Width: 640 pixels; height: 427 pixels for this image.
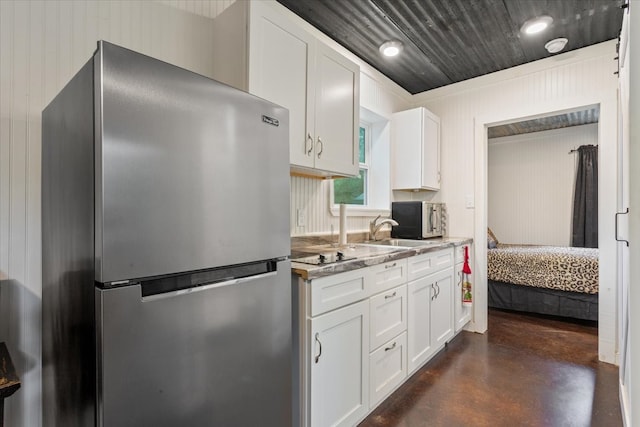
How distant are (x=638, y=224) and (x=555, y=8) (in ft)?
6.70

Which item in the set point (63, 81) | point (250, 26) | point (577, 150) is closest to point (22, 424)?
point (63, 81)

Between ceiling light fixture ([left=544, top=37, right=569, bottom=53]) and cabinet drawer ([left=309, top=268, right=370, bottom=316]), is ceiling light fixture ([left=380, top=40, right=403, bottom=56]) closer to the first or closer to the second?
ceiling light fixture ([left=544, top=37, right=569, bottom=53])

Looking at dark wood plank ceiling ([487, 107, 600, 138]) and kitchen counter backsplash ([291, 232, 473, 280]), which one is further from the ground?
dark wood plank ceiling ([487, 107, 600, 138])

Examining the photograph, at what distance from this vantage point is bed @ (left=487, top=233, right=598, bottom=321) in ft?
11.0

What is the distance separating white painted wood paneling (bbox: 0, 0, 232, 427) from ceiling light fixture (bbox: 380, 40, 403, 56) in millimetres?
1960

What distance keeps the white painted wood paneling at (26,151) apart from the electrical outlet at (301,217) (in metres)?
1.35

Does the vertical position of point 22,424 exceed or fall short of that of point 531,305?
it exceeds it

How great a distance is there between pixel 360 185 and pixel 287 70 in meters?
1.55

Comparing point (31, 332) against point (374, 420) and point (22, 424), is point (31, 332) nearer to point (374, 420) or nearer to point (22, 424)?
point (22, 424)

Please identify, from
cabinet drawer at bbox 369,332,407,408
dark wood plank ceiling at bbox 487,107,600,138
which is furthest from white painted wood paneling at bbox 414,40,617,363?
dark wood plank ceiling at bbox 487,107,600,138

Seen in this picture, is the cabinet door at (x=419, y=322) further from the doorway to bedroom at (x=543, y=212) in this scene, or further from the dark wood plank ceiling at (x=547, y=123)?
the dark wood plank ceiling at (x=547, y=123)

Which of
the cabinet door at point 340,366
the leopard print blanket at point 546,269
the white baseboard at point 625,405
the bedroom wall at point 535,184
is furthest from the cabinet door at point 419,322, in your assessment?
the bedroom wall at point 535,184

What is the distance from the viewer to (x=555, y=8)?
7.02 feet

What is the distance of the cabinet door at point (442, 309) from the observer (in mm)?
2469
